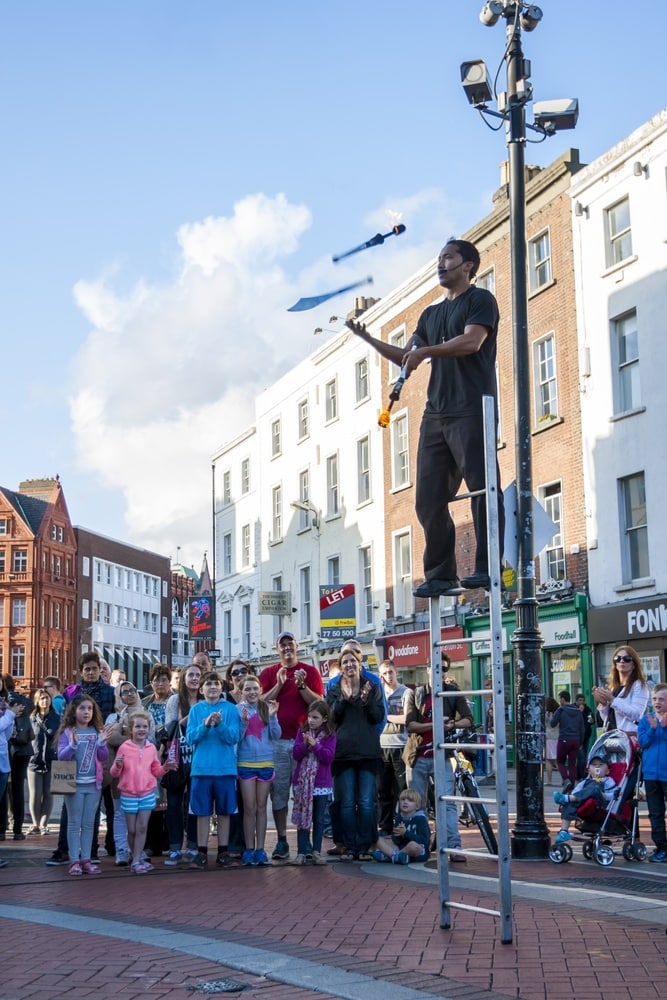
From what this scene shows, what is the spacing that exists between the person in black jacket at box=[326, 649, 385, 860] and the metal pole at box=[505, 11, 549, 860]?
4.59 feet

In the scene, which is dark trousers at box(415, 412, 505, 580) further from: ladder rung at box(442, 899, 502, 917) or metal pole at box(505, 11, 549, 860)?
metal pole at box(505, 11, 549, 860)

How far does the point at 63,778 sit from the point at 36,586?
240ft

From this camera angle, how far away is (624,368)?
78.3 ft

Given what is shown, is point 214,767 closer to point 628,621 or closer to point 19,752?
point 19,752

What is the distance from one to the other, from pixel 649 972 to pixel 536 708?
5002mm

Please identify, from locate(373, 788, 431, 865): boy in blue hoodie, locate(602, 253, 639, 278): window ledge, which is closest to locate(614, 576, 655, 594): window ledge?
locate(602, 253, 639, 278): window ledge

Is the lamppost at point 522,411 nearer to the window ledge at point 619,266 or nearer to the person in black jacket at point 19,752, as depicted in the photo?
the person in black jacket at point 19,752

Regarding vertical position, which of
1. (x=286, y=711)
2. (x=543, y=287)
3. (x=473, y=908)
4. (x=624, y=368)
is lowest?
(x=473, y=908)

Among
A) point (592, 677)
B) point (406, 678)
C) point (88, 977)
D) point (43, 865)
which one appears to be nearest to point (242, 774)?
point (43, 865)

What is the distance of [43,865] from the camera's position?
1121cm

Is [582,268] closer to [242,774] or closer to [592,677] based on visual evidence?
[592,677]

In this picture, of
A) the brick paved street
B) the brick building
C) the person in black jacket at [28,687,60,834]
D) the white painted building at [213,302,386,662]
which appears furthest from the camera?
the brick building

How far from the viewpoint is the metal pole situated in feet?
35.2

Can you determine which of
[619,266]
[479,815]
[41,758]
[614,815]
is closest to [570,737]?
[614,815]
